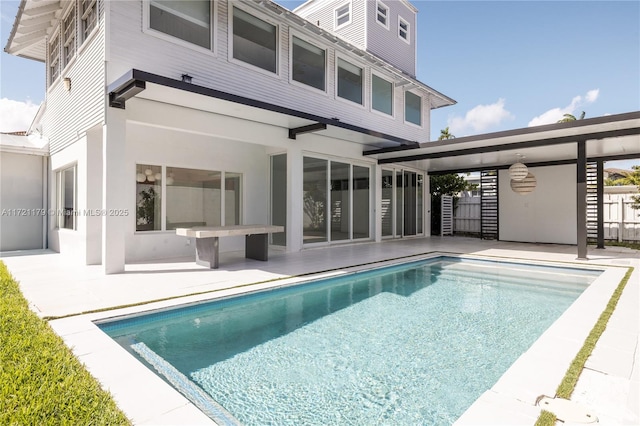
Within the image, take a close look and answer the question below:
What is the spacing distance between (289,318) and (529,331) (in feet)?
9.71

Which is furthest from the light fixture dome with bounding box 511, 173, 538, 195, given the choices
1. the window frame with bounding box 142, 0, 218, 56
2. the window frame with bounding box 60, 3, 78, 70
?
the window frame with bounding box 60, 3, 78, 70

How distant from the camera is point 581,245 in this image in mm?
8508

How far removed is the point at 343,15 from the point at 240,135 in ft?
27.6

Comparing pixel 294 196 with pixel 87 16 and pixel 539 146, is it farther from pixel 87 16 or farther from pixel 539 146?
pixel 539 146

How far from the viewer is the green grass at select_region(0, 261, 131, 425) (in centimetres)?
206

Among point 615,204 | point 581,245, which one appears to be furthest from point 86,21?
point 615,204

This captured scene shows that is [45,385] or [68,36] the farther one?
[68,36]

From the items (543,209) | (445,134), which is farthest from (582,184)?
(445,134)

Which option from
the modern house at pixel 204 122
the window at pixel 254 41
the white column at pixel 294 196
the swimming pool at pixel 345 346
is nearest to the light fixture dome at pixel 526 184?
the modern house at pixel 204 122

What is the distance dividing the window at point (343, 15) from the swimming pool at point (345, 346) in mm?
11383

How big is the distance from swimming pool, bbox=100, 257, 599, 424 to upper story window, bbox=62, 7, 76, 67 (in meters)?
7.74

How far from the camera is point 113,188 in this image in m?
6.19

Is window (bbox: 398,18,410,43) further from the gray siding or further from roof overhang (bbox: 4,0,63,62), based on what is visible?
roof overhang (bbox: 4,0,63,62)

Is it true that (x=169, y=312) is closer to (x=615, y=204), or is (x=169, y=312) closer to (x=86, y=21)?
(x=86, y=21)
